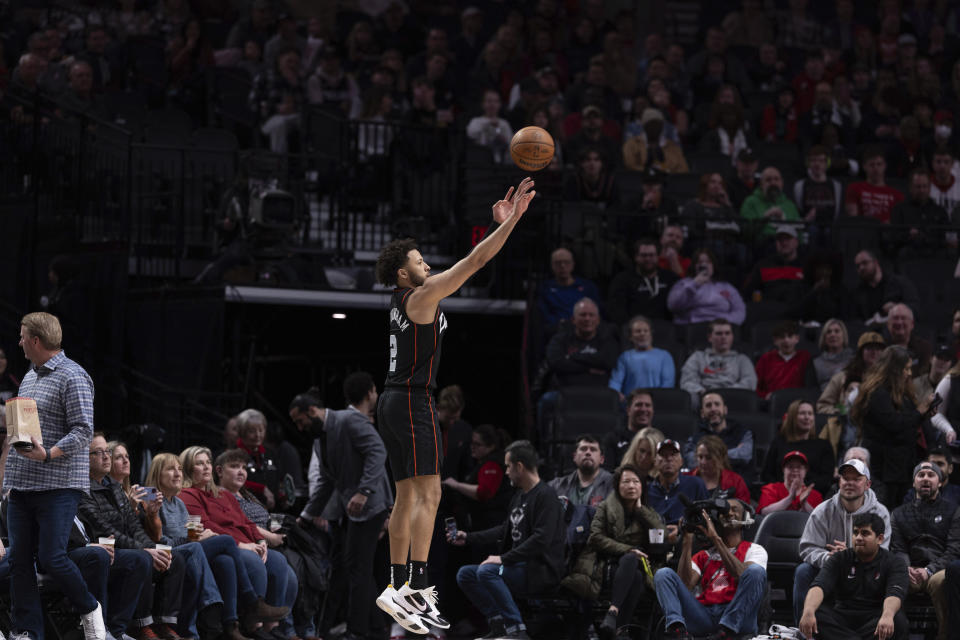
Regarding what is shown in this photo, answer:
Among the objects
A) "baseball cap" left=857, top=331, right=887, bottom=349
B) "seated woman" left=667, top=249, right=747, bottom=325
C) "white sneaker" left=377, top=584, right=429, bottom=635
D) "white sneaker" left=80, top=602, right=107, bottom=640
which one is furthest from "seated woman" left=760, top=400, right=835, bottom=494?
"white sneaker" left=80, top=602, right=107, bottom=640

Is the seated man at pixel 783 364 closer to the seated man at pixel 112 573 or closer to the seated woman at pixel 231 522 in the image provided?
the seated woman at pixel 231 522

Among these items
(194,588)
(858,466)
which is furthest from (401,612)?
(858,466)

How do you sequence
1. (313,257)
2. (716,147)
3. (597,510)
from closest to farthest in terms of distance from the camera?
(597,510), (313,257), (716,147)

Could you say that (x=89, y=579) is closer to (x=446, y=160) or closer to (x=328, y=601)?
(x=328, y=601)

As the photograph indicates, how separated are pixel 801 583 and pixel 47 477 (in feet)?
16.9

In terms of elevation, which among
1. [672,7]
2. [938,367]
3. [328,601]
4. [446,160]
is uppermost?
[672,7]

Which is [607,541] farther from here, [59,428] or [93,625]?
[59,428]

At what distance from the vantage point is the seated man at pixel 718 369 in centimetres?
1298

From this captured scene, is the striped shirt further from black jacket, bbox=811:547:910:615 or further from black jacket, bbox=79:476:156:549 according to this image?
black jacket, bbox=811:547:910:615

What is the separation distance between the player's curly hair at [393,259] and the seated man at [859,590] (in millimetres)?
4108

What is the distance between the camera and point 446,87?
17047 millimetres

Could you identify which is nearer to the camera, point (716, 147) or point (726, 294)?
point (726, 294)

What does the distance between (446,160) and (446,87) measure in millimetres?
1557

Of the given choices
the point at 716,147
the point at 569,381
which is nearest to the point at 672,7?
the point at 716,147
